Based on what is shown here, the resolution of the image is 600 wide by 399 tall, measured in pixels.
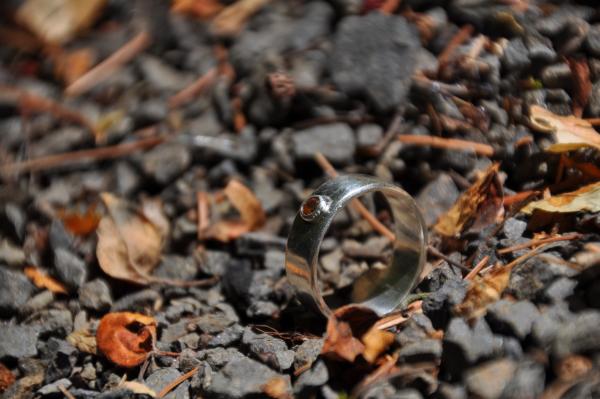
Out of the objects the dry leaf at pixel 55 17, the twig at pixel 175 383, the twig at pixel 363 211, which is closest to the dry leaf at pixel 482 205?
the twig at pixel 363 211

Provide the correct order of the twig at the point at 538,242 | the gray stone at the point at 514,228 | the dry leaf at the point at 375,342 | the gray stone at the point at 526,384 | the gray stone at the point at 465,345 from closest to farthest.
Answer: the gray stone at the point at 526,384
the gray stone at the point at 465,345
the dry leaf at the point at 375,342
the twig at the point at 538,242
the gray stone at the point at 514,228

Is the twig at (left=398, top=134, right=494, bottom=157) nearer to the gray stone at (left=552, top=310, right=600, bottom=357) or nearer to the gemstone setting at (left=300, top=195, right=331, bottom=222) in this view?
the gemstone setting at (left=300, top=195, right=331, bottom=222)

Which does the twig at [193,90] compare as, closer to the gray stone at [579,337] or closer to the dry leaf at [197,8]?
the dry leaf at [197,8]

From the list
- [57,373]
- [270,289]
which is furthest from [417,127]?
[57,373]

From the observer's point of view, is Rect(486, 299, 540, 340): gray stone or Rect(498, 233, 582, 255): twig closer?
Rect(486, 299, 540, 340): gray stone

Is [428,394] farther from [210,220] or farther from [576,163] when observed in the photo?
[210,220]

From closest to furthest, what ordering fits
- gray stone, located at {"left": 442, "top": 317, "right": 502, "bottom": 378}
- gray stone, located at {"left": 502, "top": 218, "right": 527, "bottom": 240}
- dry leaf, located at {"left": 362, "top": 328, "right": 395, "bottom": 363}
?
1. gray stone, located at {"left": 442, "top": 317, "right": 502, "bottom": 378}
2. dry leaf, located at {"left": 362, "top": 328, "right": 395, "bottom": 363}
3. gray stone, located at {"left": 502, "top": 218, "right": 527, "bottom": 240}

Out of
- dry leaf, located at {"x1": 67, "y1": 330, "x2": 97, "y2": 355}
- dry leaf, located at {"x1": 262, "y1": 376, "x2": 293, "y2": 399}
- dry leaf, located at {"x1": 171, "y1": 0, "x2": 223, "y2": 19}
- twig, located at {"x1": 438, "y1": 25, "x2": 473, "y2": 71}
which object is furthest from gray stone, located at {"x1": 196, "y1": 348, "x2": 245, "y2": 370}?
dry leaf, located at {"x1": 171, "y1": 0, "x2": 223, "y2": 19}
